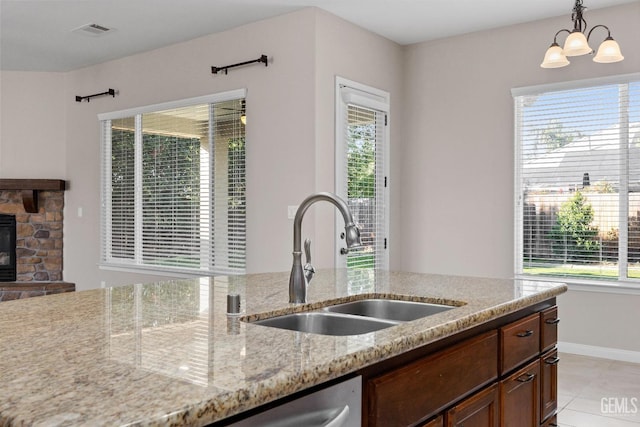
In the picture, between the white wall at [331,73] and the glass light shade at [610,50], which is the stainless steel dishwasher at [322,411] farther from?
the white wall at [331,73]

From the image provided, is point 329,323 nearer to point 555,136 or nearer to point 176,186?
point 555,136

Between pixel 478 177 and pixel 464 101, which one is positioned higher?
pixel 464 101

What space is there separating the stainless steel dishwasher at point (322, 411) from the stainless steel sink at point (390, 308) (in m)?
0.76

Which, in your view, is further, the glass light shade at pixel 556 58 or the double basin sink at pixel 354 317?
the glass light shade at pixel 556 58

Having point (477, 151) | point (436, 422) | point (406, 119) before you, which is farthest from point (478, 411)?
point (406, 119)

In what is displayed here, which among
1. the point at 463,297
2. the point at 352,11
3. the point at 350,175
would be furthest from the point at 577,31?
the point at 350,175

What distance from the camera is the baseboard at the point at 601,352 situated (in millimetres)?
4414

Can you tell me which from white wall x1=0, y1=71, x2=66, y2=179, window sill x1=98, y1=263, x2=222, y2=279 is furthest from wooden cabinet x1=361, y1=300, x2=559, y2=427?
white wall x1=0, y1=71, x2=66, y2=179

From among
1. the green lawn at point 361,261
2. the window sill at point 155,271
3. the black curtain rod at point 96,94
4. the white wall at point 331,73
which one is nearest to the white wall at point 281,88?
the white wall at point 331,73

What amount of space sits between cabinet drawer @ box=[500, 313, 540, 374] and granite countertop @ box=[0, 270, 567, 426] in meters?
0.09

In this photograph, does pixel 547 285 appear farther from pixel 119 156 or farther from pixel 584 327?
pixel 119 156

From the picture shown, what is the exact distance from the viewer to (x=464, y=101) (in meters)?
5.18

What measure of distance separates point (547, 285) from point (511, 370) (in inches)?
22.3

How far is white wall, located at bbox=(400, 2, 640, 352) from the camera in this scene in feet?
14.8
